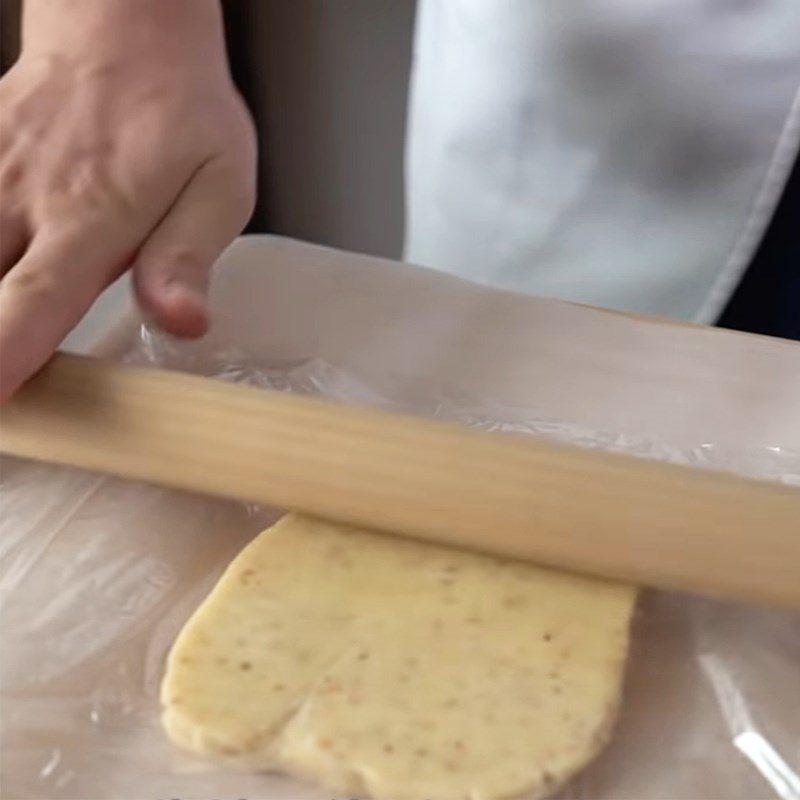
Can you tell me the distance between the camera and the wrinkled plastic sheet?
18.0 inches

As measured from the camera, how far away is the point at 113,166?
0.64 m

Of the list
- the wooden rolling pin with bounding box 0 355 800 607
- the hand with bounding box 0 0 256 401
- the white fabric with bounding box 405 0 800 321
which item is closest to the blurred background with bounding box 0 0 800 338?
the white fabric with bounding box 405 0 800 321

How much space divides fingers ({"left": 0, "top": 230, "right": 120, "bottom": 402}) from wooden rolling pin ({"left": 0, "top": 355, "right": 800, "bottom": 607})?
0.02m

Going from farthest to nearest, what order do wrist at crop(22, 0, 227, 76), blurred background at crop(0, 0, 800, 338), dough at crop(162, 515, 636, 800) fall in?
blurred background at crop(0, 0, 800, 338)
wrist at crop(22, 0, 227, 76)
dough at crop(162, 515, 636, 800)

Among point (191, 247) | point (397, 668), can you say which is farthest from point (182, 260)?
point (397, 668)

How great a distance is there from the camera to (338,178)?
1.39 metres

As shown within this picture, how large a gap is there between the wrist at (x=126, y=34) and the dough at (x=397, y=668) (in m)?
0.30

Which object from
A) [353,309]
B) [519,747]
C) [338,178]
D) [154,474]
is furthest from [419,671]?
[338,178]

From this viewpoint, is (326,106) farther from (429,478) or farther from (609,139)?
(429,478)

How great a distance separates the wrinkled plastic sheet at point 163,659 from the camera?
46 cm

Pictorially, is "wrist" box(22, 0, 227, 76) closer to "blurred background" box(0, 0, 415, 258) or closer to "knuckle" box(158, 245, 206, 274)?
"knuckle" box(158, 245, 206, 274)

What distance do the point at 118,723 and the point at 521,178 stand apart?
45 centimetres

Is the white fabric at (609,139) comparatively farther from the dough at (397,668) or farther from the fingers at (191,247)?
the dough at (397,668)

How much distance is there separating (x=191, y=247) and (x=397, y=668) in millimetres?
258
